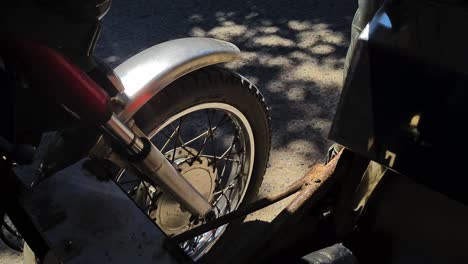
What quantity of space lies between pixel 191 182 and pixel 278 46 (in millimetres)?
1624

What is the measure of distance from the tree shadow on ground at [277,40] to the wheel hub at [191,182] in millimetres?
721

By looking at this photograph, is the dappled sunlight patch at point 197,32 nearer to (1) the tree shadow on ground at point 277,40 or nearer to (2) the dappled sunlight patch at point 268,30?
(1) the tree shadow on ground at point 277,40

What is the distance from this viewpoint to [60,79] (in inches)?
40.5

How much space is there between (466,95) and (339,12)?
Result: 8.55 feet

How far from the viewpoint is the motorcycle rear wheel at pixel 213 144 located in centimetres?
155

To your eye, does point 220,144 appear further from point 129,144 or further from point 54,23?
point 54,23

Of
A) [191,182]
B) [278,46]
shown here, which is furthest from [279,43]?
[191,182]

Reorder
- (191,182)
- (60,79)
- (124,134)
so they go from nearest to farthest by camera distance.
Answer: (60,79) < (124,134) < (191,182)

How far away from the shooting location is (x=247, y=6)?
145 inches

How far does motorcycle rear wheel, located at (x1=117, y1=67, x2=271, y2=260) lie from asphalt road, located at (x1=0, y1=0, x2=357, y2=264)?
30cm

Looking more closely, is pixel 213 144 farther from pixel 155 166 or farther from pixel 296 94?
pixel 296 94

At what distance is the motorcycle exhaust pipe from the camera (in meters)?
1.20

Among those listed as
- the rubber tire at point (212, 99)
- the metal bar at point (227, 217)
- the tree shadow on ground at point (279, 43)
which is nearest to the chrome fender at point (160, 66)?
the rubber tire at point (212, 99)

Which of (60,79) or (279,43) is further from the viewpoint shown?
(279,43)
